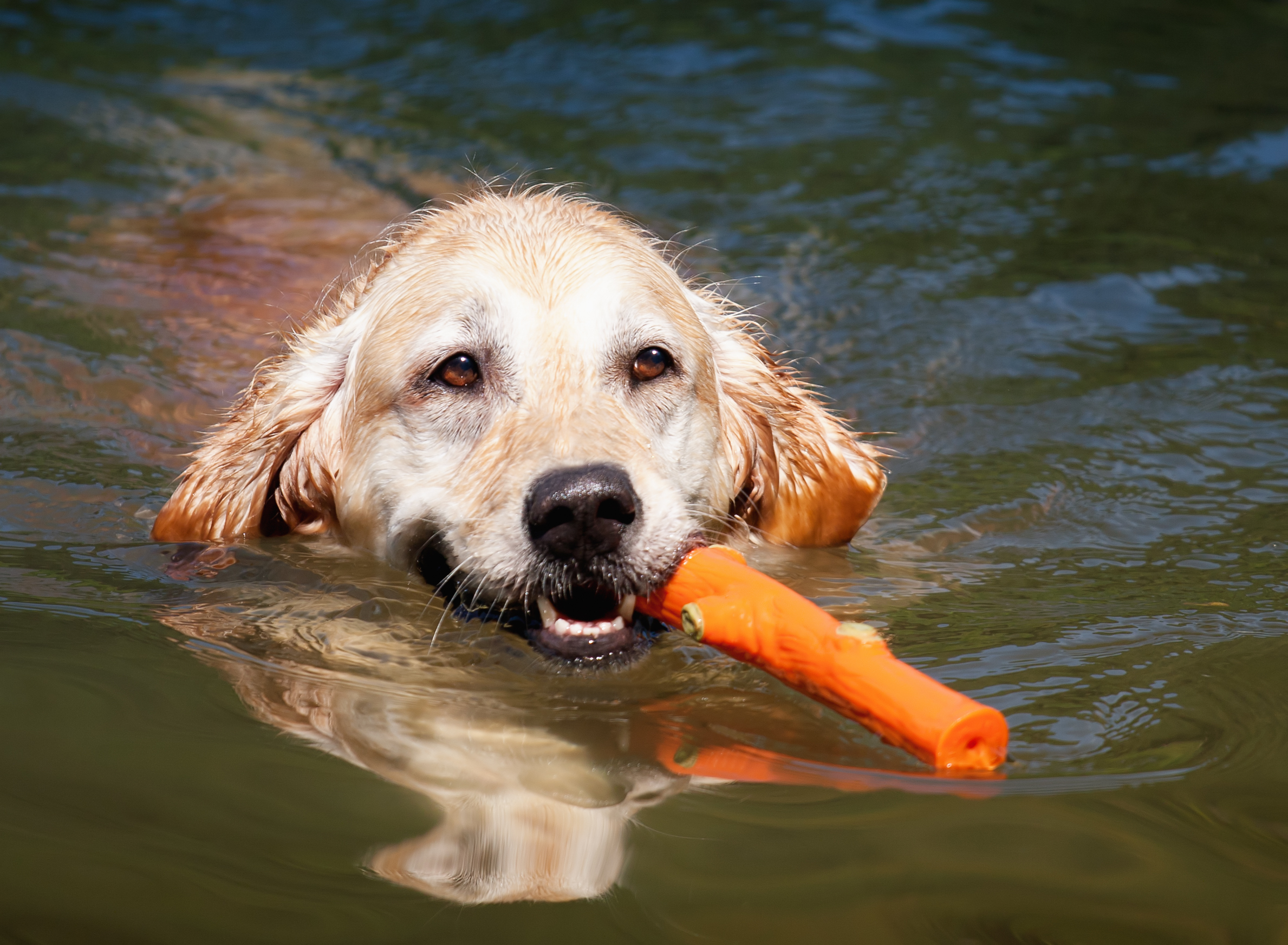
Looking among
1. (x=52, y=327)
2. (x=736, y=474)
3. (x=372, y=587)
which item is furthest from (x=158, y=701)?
(x=52, y=327)

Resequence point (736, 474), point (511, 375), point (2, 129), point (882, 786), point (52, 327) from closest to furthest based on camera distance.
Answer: point (882, 786)
point (511, 375)
point (736, 474)
point (52, 327)
point (2, 129)

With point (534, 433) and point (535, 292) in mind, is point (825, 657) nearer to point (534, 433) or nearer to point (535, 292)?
point (534, 433)

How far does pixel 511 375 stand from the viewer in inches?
148

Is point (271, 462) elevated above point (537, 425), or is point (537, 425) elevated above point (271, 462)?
point (537, 425)

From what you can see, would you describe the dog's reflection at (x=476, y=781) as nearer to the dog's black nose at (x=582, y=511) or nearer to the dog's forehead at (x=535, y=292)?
the dog's black nose at (x=582, y=511)

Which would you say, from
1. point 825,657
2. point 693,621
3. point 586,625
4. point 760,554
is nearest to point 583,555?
point 586,625

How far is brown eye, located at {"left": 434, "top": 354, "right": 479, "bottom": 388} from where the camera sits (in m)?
3.82

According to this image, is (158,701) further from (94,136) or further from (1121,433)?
(94,136)

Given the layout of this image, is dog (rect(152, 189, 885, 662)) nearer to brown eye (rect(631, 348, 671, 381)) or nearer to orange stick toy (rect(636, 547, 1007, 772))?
brown eye (rect(631, 348, 671, 381))

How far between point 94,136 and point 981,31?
21.2ft

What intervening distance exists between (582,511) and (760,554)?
144 centimetres

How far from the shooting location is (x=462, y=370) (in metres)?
3.82

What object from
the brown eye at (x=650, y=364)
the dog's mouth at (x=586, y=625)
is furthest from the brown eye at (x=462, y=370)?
the dog's mouth at (x=586, y=625)

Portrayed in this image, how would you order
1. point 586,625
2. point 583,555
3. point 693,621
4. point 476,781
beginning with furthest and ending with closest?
point 586,625, point 583,555, point 693,621, point 476,781
